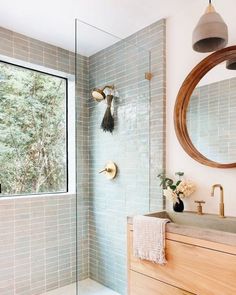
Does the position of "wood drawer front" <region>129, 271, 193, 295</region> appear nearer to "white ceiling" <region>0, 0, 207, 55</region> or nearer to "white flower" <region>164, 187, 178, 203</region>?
"white flower" <region>164, 187, 178, 203</region>

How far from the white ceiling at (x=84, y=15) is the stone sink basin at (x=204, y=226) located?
64.6 inches

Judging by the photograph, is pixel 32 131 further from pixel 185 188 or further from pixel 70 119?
pixel 185 188

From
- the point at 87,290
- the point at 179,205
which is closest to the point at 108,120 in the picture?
the point at 179,205

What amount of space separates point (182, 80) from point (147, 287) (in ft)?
5.41

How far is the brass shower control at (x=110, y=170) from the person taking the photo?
237 centimetres

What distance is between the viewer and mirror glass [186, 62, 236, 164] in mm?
1911

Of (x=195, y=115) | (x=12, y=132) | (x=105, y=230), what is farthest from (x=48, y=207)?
(x=195, y=115)

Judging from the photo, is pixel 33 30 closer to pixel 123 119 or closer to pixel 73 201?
pixel 123 119

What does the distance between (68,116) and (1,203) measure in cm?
114

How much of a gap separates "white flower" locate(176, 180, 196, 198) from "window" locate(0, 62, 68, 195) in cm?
136

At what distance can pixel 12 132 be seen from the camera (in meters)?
2.63

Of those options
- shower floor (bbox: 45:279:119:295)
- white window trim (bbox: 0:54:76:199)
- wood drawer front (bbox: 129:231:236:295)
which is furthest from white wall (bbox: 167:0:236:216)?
shower floor (bbox: 45:279:119:295)

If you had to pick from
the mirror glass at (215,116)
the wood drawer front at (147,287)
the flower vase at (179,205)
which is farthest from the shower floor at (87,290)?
the mirror glass at (215,116)

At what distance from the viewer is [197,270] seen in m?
1.48
